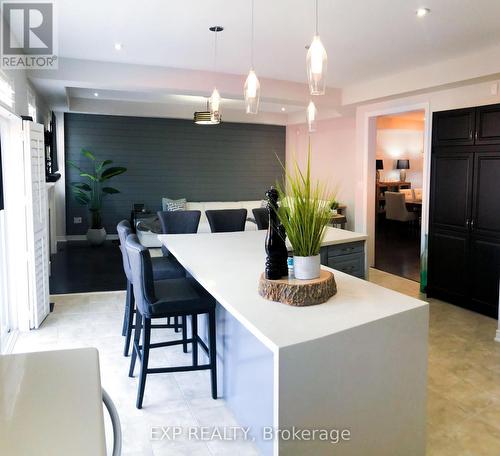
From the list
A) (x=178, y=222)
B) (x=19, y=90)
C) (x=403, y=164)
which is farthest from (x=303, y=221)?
(x=403, y=164)

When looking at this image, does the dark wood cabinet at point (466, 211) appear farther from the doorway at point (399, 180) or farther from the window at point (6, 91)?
the window at point (6, 91)

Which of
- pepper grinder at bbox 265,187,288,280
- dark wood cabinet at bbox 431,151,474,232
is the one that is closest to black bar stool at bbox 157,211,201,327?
pepper grinder at bbox 265,187,288,280

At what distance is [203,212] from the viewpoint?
9.22 meters

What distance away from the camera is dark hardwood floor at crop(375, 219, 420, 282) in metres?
6.61

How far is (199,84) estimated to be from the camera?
557 cm

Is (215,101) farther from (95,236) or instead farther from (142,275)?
(95,236)

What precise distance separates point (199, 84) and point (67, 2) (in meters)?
2.36

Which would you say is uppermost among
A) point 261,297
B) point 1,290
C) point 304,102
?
point 304,102

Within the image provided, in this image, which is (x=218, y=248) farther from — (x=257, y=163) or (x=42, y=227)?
(x=257, y=163)

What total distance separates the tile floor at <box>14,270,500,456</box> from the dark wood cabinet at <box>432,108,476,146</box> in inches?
69.7

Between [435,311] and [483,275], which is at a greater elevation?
[483,275]

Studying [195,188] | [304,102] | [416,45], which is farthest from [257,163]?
[416,45]

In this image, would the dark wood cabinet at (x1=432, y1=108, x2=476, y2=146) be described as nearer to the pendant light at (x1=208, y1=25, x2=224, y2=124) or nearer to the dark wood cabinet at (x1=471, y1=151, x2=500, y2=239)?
the dark wood cabinet at (x1=471, y1=151, x2=500, y2=239)

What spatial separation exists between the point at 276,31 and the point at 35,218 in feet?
9.25
